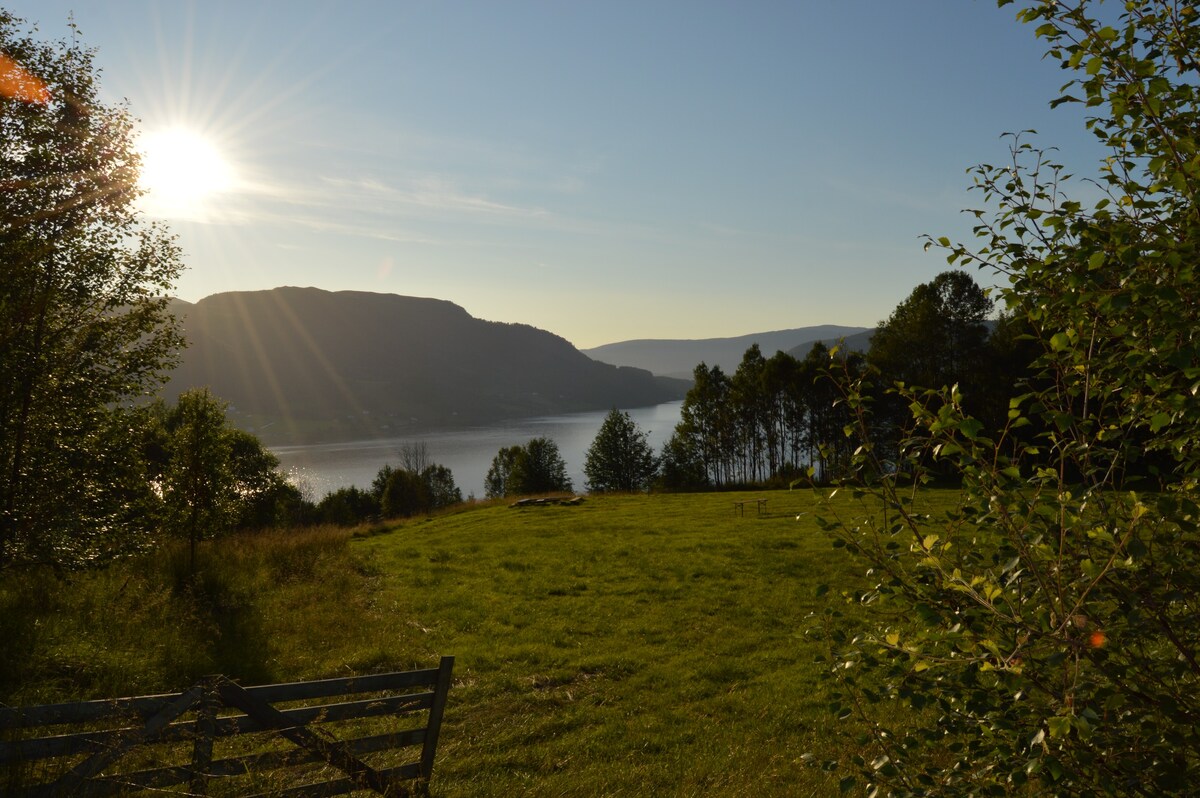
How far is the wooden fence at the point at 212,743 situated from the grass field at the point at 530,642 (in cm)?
162

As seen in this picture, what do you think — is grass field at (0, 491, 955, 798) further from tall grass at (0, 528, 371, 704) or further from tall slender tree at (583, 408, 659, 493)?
tall slender tree at (583, 408, 659, 493)

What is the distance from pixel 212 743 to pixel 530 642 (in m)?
10.1

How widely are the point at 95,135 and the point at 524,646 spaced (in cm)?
1601

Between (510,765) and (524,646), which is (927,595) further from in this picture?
(524,646)

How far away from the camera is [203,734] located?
6801 mm

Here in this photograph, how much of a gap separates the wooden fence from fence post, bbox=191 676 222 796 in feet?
0.03

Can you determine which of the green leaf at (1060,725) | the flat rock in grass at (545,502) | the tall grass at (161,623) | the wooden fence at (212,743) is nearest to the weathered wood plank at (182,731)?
the wooden fence at (212,743)

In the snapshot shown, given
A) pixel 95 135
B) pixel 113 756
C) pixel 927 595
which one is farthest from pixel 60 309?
pixel 927 595

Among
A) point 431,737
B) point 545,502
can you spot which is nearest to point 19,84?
point 431,737

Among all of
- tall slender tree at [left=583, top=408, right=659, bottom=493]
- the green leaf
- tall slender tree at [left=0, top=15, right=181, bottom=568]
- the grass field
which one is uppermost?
tall slender tree at [left=0, top=15, right=181, bottom=568]

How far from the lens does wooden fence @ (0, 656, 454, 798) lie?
609 cm

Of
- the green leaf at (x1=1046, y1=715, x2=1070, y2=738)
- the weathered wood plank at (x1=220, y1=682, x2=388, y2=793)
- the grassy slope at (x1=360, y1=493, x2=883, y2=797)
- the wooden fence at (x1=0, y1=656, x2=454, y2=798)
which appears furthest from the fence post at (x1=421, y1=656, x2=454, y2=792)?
the green leaf at (x1=1046, y1=715, x2=1070, y2=738)

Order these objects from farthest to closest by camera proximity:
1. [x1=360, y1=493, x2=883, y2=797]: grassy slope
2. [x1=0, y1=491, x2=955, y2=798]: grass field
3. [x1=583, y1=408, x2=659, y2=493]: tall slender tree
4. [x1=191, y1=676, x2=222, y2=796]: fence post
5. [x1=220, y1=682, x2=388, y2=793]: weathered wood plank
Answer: [x1=583, y1=408, x2=659, y2=493]: tall slender tree
[x1=0, y1=491, x2=955, y2=798]: grass field
[x1=360, y1=493, x2=883, y2=797]: grassy slope
[x1=220, y1=682, x2=388, y2=793]: weathered wood plank
[x1=191, y1=676, x2=222, y2=796]: fence post

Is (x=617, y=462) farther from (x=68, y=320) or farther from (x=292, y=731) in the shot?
(x=292, y=731)
